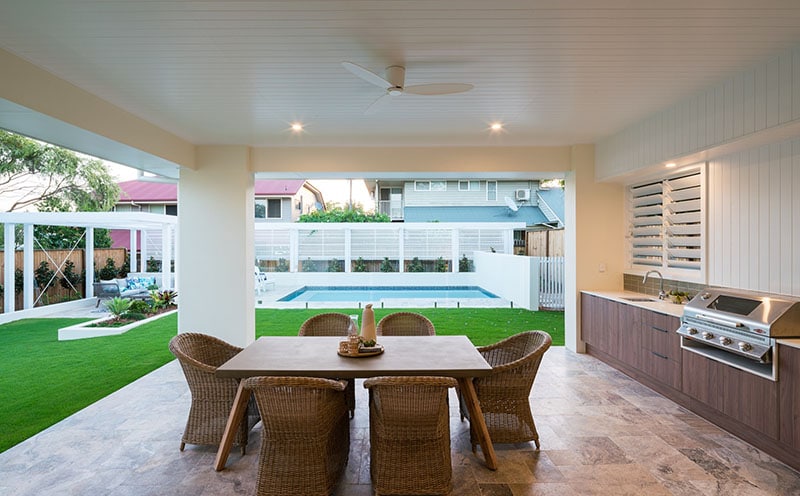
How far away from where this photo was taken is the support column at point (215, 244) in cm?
550

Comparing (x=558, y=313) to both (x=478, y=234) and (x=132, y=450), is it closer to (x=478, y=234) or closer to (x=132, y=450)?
(x=478, y=234)

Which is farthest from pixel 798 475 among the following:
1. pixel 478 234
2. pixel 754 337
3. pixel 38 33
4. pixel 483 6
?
pixel 478 234

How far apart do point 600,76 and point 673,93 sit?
0.93 metres

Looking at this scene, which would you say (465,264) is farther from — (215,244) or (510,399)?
(510,399)

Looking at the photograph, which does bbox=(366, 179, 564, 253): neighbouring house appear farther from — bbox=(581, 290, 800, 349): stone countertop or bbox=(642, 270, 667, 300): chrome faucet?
bbox=(642, 270, 667, 300): chrome faucet

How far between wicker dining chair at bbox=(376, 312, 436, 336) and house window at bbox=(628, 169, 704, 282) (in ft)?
9.40

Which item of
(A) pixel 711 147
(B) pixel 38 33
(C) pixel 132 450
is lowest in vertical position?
(C) pixel 132 450

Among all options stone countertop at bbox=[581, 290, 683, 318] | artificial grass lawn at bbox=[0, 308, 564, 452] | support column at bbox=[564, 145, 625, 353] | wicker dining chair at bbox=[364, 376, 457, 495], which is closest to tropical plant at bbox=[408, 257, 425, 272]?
artificial grass lawn at bbox=[0, 308, 564, 452]

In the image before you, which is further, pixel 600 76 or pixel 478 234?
pixel 478 234

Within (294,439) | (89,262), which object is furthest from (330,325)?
(89,262)

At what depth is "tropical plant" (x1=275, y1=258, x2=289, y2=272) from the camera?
12.4 metres

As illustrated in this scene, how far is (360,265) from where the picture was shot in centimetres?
1270

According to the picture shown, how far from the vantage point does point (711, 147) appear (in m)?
3.58

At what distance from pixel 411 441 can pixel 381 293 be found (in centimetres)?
977
